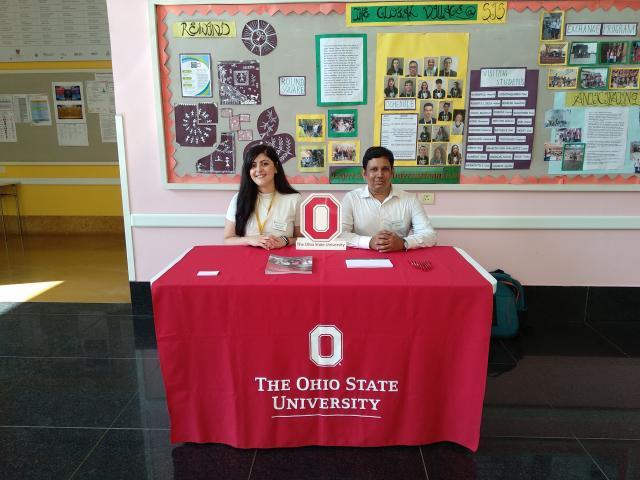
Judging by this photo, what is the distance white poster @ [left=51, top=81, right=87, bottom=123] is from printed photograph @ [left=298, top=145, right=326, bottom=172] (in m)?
3.93

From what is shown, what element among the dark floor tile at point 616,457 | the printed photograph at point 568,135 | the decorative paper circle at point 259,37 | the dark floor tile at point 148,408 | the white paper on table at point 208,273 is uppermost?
the decorative paper circle at point 259,37

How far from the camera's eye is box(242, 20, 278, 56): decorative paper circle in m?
3.05

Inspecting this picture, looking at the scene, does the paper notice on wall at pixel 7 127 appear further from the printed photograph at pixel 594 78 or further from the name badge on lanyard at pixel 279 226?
the printed photograph at pixel 594 78

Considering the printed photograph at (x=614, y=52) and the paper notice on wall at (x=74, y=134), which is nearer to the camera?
the printed photograph at (x=614, y=52)

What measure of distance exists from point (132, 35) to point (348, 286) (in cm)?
245

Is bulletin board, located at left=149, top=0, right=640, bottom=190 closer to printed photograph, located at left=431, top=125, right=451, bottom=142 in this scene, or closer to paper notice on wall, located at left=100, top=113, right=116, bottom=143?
printed photograph, located at left=431, top=125, right=451, bottom=142

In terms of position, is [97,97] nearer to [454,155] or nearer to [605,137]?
[454,155]

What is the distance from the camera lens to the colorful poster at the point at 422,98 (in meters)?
3.03

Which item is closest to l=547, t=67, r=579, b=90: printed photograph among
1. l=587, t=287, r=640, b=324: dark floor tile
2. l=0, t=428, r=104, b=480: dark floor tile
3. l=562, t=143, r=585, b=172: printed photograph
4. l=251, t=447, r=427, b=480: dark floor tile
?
l=562, t=143, r=585, b=172: printed photograph

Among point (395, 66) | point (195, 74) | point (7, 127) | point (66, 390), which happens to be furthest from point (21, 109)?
point (395, 66)

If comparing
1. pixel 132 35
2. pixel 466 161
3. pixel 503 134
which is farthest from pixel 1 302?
pixel 503 134

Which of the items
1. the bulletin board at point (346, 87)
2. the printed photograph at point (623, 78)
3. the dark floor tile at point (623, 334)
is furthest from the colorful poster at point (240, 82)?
the dark floor tile at point (623, 334)

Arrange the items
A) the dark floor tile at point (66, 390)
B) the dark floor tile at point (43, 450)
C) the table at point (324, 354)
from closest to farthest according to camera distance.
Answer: the table at point (324, 354) → the dark floor tile at point (43, 450) → the dark floor tile at point (66, 390)

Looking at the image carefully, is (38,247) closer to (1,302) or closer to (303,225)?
(1,302)
